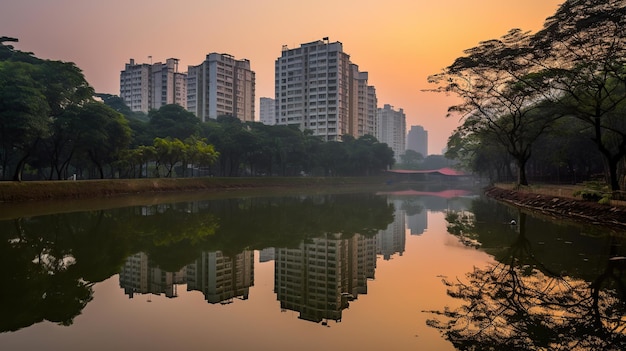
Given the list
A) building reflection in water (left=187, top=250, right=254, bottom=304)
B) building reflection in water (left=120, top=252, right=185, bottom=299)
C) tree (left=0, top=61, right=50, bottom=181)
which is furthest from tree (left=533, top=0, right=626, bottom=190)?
tree (left=0, top=61, right=50, bottom=181)

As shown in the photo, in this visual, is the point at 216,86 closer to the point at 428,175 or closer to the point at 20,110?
the point at 428,175

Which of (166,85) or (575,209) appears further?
(166,85)

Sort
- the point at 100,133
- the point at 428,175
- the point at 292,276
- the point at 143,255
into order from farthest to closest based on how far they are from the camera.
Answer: the point at 428,175 < the point at 100,133 < the point at 143,255 < the point at 292,276

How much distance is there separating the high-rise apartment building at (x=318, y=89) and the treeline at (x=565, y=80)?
65.9m

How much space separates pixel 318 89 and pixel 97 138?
78017 millimetres

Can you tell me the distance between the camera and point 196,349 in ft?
17.4

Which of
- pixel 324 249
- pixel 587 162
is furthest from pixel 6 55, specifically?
pixel 587 162

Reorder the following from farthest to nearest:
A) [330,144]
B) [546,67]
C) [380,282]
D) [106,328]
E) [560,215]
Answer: [330,144] < [546,67] < [560,215] < [380,282] < [106,328]

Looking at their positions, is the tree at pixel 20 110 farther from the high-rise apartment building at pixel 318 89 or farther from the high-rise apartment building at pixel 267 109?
the high-rise apartment building at pixel 267 109

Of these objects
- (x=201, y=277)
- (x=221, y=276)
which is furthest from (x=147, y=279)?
(x=221, y=276)

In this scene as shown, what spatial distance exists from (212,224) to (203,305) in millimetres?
11095

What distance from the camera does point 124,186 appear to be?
126 feet

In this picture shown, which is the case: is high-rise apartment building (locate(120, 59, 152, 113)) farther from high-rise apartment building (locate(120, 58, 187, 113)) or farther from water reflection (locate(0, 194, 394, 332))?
water reflection (locate(0, 194, 394, 332))

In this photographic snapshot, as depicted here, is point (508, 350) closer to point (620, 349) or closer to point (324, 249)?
point (620, 349)
